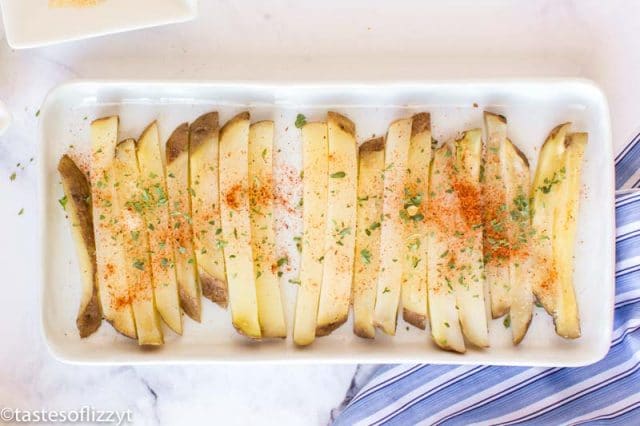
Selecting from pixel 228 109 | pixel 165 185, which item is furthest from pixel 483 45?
pixel 165 185

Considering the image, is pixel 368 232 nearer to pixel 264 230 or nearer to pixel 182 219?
pixel 264 230

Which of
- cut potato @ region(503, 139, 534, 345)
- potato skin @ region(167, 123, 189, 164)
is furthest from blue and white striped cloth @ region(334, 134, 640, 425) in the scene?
potato skin @ region(167, 123, 189, 164)

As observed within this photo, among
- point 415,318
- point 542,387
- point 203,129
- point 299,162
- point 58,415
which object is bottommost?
point 58,415

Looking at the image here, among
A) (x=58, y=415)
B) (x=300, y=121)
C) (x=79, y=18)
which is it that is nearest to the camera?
(x=79, y=18)

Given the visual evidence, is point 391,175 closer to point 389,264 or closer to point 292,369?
point 389,264

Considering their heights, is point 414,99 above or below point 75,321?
above

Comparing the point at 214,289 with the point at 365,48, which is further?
the point at 365,48

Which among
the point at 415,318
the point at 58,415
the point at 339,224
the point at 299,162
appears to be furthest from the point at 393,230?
the point at 58,415
